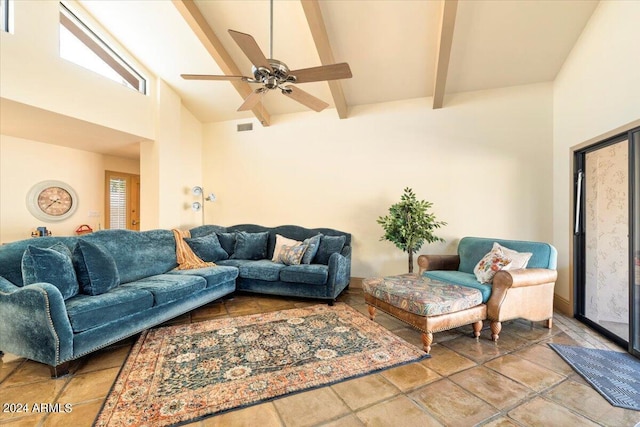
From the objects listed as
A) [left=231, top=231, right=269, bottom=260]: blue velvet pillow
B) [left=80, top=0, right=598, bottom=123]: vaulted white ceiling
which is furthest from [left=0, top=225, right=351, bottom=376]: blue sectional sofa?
[left=80, top=0, right=598, bottom=123]: vaulted white ceiling

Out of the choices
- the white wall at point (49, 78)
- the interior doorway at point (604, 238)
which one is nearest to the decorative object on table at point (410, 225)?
the interior doorway at point (604, 238)

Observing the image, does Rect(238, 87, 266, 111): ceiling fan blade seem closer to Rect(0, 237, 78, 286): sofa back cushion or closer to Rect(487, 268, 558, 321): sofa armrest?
Rect(0, 237, 78, 286): sofa back cushion

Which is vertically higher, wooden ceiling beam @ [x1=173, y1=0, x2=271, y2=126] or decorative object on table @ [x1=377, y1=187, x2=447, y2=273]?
wooden ceiling beam @ [x1=173, y1=0, x2=271, y2=126]

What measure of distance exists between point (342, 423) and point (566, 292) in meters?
3.48

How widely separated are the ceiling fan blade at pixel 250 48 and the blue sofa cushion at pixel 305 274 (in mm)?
2419

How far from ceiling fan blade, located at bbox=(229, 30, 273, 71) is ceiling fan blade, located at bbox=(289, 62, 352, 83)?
27 cm

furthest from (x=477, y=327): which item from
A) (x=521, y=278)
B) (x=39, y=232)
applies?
(x=39, y=232)

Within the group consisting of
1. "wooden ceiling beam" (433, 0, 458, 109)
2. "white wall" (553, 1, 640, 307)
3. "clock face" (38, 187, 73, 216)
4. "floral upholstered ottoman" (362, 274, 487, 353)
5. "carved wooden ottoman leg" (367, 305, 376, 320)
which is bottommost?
"carved wooden ottoman leg" (367, 305, 376, 320)

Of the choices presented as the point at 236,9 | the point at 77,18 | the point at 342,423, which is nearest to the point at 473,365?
the point at 342,423

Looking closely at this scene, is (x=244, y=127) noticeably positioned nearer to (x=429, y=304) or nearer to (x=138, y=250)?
(x=138, y=250)

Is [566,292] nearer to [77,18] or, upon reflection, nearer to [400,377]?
[400,377]

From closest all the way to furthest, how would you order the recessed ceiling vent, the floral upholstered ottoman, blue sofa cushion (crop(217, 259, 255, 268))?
the floral upholstered ottoman
blue sofa cushion (crop(217, 259, 255, 268))
the recessed ceiling vent

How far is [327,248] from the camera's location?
416 centimetres

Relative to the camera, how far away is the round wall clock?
14.4 ft
